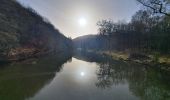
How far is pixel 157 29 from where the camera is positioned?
68.8 m

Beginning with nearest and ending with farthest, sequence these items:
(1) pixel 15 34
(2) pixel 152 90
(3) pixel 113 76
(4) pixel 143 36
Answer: (2) pixel 152 90 < (3) pixel 113 76 < (1) pixel 15 34 < (4) pixel 143 36

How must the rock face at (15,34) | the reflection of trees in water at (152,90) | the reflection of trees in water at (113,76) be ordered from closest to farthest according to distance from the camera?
the reflection of trees in water at (152,90) < the reflection of trees in water at (113,76) < the rock face at (15,34)

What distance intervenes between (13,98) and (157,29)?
197ft

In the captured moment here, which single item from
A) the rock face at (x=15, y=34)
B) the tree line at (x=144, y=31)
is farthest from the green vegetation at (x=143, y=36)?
the rock face at (x=15, y=34)

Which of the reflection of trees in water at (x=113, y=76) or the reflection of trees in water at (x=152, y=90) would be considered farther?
the reflection of trees in water at (x=113, y=76)

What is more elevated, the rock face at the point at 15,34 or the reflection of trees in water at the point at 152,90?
the rock face at the point at 15,34

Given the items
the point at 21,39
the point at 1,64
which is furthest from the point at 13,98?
the point at 21,39

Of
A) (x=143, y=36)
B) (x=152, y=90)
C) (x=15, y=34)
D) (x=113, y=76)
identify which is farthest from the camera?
(x=143, y=36)

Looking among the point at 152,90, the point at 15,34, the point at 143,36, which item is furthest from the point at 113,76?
the point at 143,36

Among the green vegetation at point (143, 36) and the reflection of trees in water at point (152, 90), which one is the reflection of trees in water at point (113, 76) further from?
the green vegetation at point (143, 36)

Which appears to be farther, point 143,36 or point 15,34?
point 143,36

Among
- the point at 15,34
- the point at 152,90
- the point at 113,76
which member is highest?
the point at 15,34

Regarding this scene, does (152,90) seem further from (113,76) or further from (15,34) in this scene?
(15,34)

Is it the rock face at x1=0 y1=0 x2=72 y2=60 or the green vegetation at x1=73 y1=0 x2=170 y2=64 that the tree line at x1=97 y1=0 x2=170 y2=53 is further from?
the rock face at x1=0 y1=0 x2=72 y2=60
